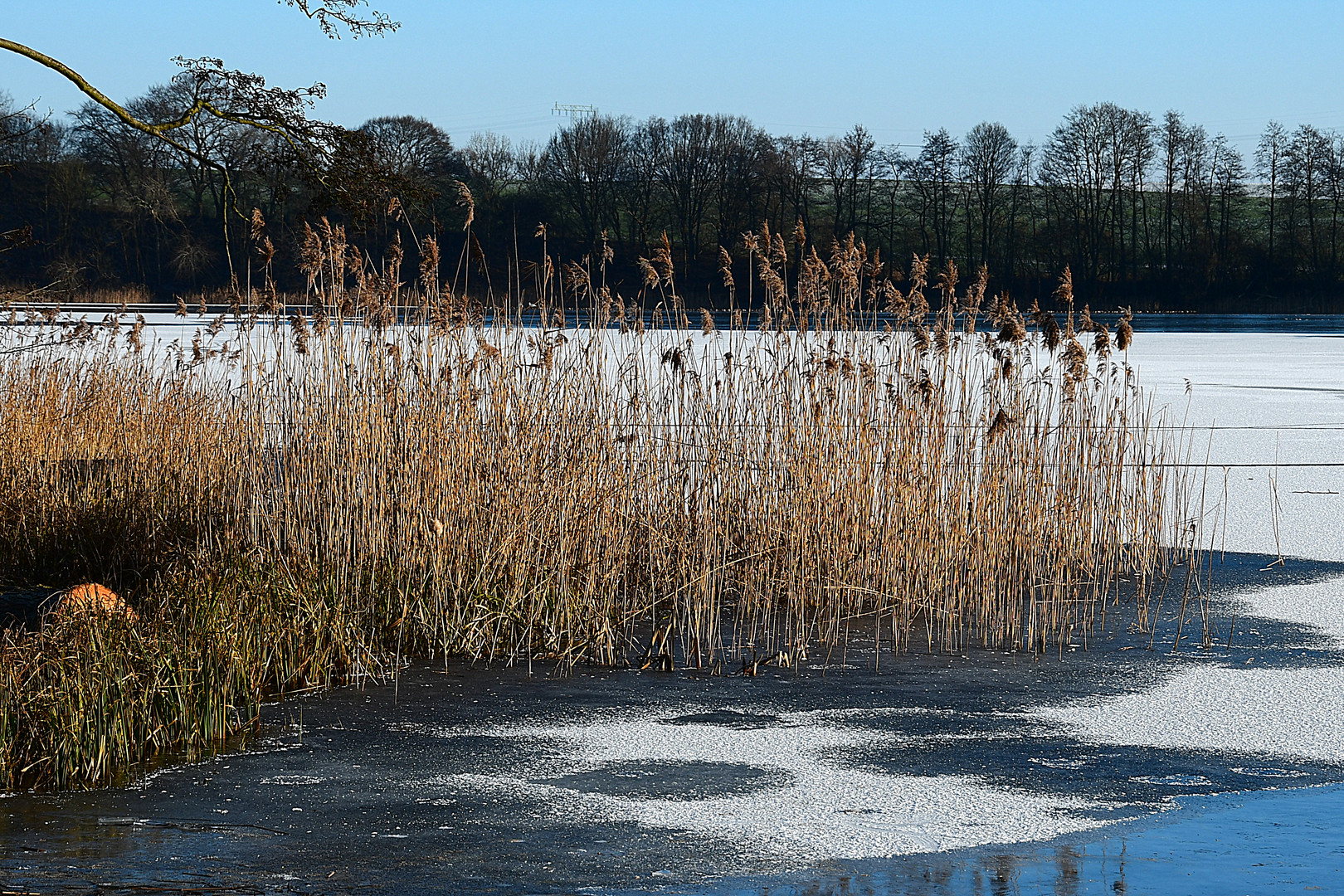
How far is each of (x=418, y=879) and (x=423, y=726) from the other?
1.47 m

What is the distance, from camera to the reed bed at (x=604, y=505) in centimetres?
600

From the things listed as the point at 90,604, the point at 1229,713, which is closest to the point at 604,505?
the point at 90,604

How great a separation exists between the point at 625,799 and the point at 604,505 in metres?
2.61

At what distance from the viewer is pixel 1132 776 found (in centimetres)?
424

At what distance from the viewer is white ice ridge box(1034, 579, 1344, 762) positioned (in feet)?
15.0

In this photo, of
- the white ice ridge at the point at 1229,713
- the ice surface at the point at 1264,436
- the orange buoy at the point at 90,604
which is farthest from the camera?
the ice surface at the point at 1264,436

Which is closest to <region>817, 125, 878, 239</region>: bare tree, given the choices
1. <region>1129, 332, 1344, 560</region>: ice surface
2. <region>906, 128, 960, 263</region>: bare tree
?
<region>906, 128, 960, 263</region>: bare tree

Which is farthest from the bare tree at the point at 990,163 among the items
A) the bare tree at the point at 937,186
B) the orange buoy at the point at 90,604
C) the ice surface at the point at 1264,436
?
the orange buoy at the point at 90,604

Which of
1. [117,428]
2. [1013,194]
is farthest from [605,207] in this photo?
[117,428]

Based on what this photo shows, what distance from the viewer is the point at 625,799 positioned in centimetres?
405

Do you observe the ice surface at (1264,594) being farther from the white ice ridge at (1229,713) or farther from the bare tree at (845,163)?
the bare tree at (845,163)

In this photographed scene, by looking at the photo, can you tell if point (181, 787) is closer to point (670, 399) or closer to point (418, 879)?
point (418, 879)

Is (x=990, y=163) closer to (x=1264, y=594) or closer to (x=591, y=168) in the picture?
(x=591, y=168)

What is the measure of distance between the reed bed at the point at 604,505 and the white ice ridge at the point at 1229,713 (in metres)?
0.92
